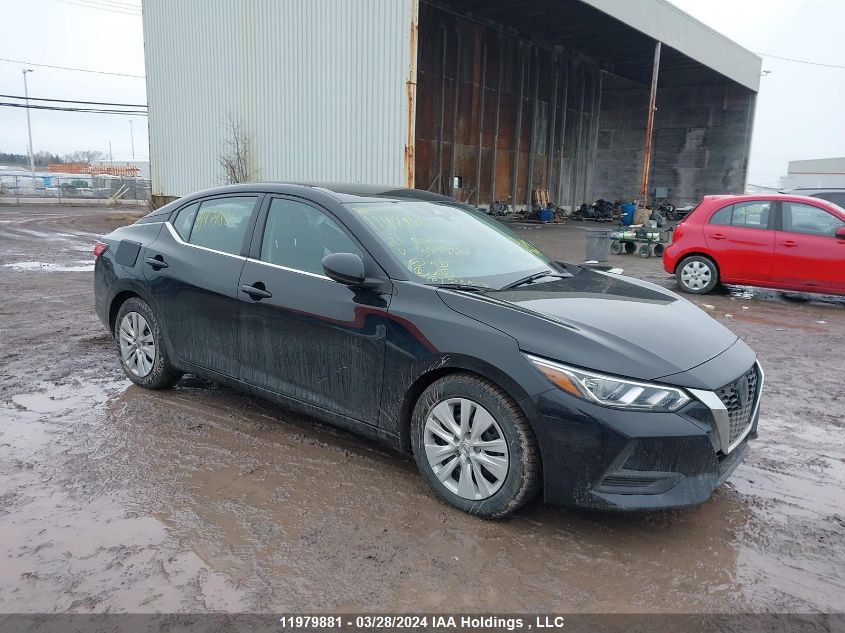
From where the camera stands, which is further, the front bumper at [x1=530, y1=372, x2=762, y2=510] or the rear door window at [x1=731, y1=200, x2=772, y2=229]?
the rear door window at [x1=731, y1=200, x2=772, y2=229]

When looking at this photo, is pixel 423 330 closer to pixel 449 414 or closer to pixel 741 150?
A: pixel 449 414

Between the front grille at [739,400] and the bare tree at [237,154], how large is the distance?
16689 millimetres

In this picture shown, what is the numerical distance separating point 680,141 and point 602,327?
32591 mm

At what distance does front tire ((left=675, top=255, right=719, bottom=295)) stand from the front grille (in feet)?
22.5

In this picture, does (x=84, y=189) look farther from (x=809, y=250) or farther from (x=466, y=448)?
(x=466, y=448)

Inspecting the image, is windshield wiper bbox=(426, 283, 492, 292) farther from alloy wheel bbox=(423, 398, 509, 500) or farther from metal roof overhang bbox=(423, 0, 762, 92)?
metal roof overhang bbox=(423, 0, 762, 92)

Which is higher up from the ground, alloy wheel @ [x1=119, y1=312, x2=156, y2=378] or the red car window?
the red car window

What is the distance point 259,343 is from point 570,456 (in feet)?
6.87

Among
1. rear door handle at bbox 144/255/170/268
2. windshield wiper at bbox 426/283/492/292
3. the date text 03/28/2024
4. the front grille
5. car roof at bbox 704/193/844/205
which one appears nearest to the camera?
the date text 03/28/2024

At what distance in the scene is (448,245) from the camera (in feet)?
13.3

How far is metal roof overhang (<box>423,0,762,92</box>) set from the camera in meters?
20.4

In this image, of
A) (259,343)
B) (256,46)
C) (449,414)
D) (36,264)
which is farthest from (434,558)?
(256,46)


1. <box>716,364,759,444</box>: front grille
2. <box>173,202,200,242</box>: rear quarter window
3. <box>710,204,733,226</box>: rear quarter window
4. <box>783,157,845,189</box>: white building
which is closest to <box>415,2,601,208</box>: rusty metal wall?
<box>710,204,733,226</box>: rear quarter window

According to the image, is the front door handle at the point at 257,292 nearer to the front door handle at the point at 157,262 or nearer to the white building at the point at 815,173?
the front door handle at the point at 157,262
